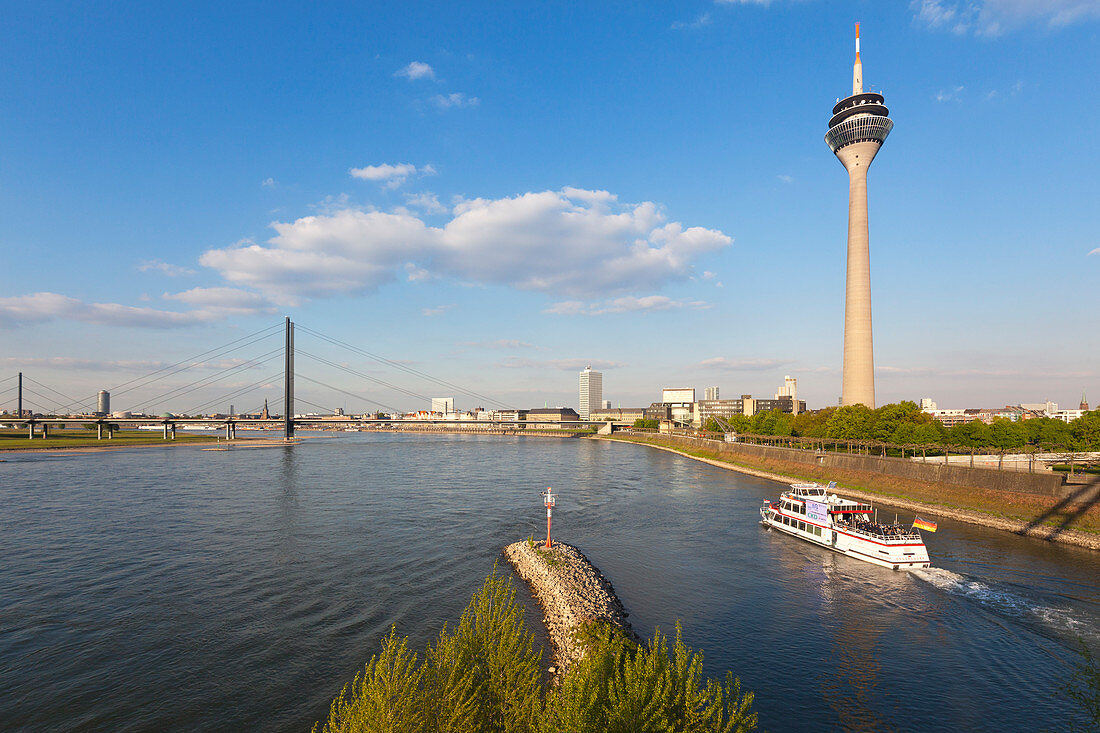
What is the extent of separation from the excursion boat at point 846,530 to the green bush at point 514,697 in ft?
93.2

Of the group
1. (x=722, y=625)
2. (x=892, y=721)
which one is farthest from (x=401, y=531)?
(x=892, y=721)

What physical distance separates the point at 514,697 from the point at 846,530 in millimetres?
33082

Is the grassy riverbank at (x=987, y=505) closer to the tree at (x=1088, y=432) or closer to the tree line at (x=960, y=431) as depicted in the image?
the tree line at (x=960, y=431)

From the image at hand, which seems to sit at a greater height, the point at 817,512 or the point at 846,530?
the point at 817,512

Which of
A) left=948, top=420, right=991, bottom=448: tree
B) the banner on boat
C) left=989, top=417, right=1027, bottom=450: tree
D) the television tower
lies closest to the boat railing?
the banner on boat

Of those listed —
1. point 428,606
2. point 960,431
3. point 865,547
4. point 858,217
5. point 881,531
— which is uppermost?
point 858,217

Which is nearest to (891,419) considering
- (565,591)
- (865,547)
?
(865,547)

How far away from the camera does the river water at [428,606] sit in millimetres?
16312

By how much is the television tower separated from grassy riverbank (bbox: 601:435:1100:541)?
6001 cm

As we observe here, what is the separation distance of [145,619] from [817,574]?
34.7 meters

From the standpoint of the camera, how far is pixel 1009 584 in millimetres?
27281

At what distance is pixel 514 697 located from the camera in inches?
364

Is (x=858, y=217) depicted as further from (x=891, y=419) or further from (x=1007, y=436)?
(x=1007, y=436)

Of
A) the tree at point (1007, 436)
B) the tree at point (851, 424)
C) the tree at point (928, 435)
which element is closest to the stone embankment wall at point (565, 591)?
the tree at point (928, 435)
